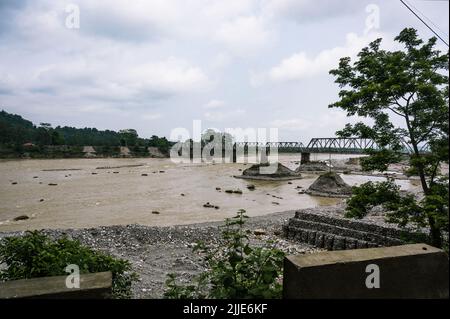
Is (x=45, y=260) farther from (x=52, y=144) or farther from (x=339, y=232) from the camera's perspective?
(x=52, y=144)

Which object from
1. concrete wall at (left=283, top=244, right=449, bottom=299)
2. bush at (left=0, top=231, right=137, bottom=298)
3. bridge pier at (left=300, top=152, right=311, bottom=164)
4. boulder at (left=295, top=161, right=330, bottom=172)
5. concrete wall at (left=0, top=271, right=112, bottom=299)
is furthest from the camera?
bridge pier at (left=300, top=152, right=311, bottom=164)

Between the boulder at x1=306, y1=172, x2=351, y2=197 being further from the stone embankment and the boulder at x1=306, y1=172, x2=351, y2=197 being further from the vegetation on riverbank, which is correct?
the vegetation on riverbank

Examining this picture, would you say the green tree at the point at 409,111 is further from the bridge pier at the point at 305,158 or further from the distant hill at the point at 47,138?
the distant hill at the point at 47,138

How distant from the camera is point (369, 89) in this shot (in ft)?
23.5

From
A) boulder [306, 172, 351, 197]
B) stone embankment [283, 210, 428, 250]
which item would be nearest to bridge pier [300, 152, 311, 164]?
boulder [306, 172, 351, 197]

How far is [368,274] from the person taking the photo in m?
3.62

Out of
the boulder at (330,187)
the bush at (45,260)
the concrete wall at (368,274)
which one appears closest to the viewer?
the concrete wall at (368,274)

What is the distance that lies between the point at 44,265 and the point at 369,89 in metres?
7.27

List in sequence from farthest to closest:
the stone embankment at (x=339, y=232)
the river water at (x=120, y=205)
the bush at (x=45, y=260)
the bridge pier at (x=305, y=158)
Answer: the bridge pier at (x=305, y=158), the river water at (x=120, y=205), the stone embankment at (x=339, y=232), the bush at (x=45, y=260)

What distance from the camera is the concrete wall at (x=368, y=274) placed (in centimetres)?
351

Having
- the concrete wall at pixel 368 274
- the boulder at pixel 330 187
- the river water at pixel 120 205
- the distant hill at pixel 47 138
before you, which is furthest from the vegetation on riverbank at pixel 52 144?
the concrete wall at pixel 368 274

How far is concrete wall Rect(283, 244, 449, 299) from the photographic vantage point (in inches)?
138

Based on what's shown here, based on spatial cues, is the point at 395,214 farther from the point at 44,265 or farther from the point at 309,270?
the point at 44,265
